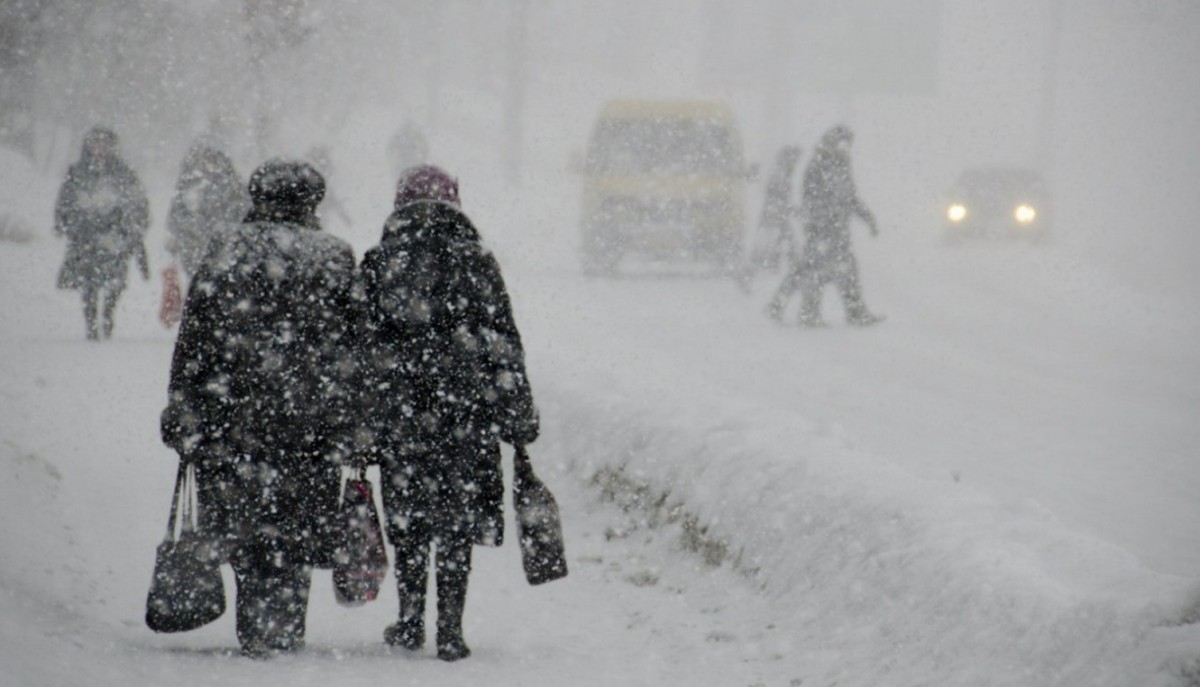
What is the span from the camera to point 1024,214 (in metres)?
27.7

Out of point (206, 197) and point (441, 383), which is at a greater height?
point (206, 197)

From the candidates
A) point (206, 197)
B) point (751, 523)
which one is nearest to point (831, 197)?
point (206, 197)

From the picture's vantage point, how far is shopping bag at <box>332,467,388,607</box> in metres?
5.17

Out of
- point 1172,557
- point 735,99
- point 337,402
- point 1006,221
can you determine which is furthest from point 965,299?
point 735,99

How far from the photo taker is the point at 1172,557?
271 inches

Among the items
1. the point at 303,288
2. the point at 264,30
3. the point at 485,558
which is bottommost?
the point at 485,558

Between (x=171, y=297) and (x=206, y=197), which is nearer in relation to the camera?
(x=206, y=197)

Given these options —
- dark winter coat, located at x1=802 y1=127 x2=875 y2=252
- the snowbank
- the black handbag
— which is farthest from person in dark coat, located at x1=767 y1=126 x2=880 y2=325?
the black handbag

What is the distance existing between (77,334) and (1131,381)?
950 centimetres

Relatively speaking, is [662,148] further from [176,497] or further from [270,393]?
[176,497]

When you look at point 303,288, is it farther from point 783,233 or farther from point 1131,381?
point 783,233

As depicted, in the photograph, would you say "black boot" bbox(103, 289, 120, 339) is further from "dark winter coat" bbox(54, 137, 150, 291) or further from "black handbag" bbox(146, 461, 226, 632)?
"black handbag" bbox(146, 461, 226, 632)

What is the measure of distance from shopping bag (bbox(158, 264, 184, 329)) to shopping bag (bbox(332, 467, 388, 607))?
8642mm

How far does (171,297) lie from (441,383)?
8.84m
